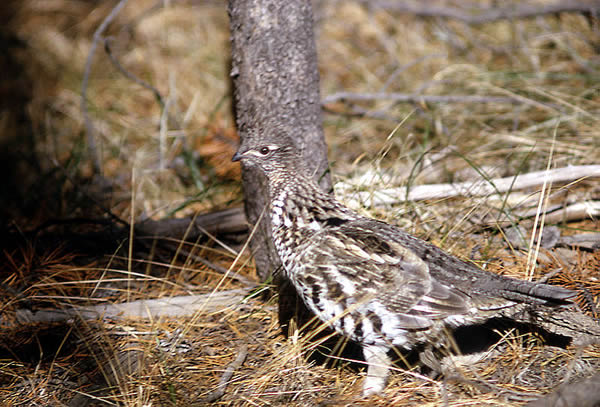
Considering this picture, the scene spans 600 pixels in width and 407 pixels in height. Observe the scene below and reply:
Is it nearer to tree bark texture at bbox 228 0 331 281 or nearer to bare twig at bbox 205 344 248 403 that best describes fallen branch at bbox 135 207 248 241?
tree bark texture at bbox 228 0 331 281

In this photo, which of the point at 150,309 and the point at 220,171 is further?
the point at 220,171

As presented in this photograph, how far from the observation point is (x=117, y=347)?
2.84m

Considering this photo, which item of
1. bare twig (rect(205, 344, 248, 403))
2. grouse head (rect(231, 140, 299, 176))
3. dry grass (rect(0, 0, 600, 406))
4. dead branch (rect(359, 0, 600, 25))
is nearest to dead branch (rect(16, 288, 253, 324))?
dry grass (rect(0, 0, 600, 406))

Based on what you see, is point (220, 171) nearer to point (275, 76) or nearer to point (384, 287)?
point (275, 76)

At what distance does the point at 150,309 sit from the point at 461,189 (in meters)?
2.07

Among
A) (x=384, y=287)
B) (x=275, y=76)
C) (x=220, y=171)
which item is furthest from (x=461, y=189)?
(x=220, y=171)

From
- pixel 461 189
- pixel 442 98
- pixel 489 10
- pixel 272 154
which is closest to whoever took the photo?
pixel 272 154

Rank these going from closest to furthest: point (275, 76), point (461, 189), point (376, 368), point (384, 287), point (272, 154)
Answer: point (384, 287)
point (376, 368)
point (272, 154)
point (275, 76)
point (461, 189)

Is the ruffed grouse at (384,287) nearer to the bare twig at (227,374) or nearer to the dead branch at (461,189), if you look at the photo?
the bare twig at (227,374)

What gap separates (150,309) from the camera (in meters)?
3.10

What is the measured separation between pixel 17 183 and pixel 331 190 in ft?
11.3

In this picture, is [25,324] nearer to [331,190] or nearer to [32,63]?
[331,190]

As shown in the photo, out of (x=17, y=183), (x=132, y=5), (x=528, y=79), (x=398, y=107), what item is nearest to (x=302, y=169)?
(x=398, y=107)

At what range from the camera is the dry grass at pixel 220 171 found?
258cm
